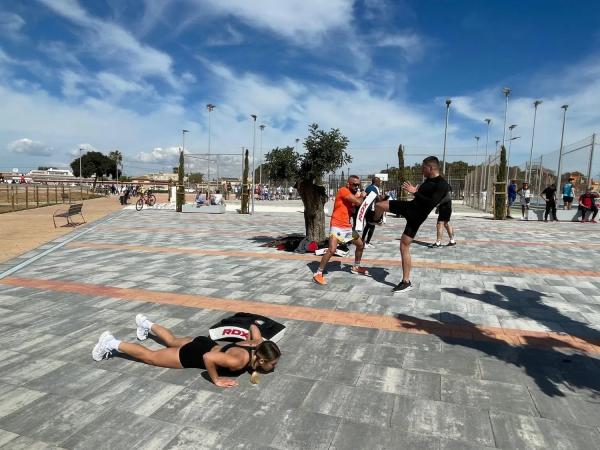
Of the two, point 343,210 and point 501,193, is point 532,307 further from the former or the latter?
point 501,193

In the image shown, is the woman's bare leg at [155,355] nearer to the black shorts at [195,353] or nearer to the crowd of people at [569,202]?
the black shorts at [195,353]

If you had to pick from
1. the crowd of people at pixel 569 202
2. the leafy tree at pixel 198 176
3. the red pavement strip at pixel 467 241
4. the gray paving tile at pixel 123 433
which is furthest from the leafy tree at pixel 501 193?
the gray paving tile at pixel 123 433

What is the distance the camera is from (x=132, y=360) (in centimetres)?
358

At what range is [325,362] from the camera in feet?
11.5

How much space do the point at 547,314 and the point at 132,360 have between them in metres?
4.63

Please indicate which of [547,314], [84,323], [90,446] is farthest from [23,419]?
[547,314]

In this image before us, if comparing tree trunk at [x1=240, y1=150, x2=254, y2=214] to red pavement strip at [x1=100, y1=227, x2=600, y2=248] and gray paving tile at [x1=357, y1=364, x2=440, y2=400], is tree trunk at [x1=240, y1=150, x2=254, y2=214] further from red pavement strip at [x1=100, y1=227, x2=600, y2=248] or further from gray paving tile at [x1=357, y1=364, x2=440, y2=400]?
gray paving tile at [x1=357, y1=364, x2=440, y2=400]

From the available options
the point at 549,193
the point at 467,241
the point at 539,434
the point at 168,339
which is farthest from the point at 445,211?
the point at 549,193

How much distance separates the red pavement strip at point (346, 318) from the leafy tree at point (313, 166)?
13.9 feet

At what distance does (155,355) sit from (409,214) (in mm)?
3702

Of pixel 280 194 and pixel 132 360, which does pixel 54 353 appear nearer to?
pixel 132 360

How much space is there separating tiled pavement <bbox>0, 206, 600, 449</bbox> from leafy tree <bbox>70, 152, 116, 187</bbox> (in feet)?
330

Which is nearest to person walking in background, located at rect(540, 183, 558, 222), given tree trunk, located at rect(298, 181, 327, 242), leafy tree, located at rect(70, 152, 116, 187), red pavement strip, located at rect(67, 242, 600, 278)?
red pavement strip, located at rect(67, 242, 600, 278)

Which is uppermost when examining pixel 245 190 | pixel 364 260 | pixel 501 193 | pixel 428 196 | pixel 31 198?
pixel 501 193
